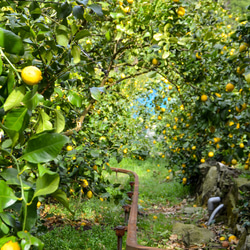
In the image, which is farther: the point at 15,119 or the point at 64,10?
the point at 64,10

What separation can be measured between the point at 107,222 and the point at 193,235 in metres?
1.09

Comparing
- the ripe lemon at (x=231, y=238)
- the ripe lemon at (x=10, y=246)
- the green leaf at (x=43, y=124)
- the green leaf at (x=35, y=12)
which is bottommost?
the ripe lemon at (x=231, y=238)

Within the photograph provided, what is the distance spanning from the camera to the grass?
2.99 meters

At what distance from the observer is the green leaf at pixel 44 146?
21.2 inches

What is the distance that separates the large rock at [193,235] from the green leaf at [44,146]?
310cm

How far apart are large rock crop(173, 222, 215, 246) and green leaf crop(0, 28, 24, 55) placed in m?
3.15

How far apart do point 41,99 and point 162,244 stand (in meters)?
3.01

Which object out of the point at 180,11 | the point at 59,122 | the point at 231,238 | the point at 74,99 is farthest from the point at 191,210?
the point at 59,122

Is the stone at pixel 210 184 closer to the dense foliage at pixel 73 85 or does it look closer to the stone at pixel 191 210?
the stone at pixel 191 210

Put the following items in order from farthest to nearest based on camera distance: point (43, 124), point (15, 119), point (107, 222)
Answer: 1. point (107, 222)
2. point (43, 124)
3. point (15, 119)

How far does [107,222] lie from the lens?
381 cm

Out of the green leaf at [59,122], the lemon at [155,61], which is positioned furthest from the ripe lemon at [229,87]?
the green leaf at [59,122]

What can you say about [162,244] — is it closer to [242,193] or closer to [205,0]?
[242,193]

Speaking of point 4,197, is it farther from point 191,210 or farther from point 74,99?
point 191,210
